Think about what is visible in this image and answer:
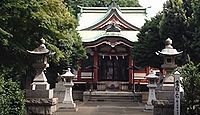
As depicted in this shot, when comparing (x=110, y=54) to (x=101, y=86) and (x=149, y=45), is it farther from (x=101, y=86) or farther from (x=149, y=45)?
(x=149, y=45)

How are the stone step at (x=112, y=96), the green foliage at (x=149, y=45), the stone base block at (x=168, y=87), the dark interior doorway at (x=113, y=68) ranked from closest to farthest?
the stone base block at (x=168, y=87), the green foliage at (x=149, y=45), the stone step at (x=112, y=96), the dark interior doorway at (x=113, y=68)

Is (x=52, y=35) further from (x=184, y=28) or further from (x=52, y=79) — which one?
(x=52, y=79)

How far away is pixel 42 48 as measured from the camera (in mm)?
14750

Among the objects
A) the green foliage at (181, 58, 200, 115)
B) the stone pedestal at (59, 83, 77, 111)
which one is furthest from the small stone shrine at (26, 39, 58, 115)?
the stone pedestal at (59, 83, 77, 111)

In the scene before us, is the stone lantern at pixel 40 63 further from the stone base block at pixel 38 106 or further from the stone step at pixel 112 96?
the stone step at pixel 112 96

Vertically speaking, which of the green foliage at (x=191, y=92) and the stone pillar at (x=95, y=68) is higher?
the stone pillar at (x=95, y=68)

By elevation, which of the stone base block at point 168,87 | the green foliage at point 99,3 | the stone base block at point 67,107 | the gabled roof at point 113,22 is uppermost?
the green foliage at point 99,3

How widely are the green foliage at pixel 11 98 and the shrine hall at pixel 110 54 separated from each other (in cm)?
2067

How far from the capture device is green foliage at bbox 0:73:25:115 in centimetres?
1169

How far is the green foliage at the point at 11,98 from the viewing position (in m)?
11.7

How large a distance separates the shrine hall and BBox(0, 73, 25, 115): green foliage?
20673 millimetres

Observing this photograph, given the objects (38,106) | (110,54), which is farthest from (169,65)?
(110,54)

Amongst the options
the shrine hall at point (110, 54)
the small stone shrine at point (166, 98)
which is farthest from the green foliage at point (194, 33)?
the shrine hall at point (110, 54)

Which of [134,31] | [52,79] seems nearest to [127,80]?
[134,31]
